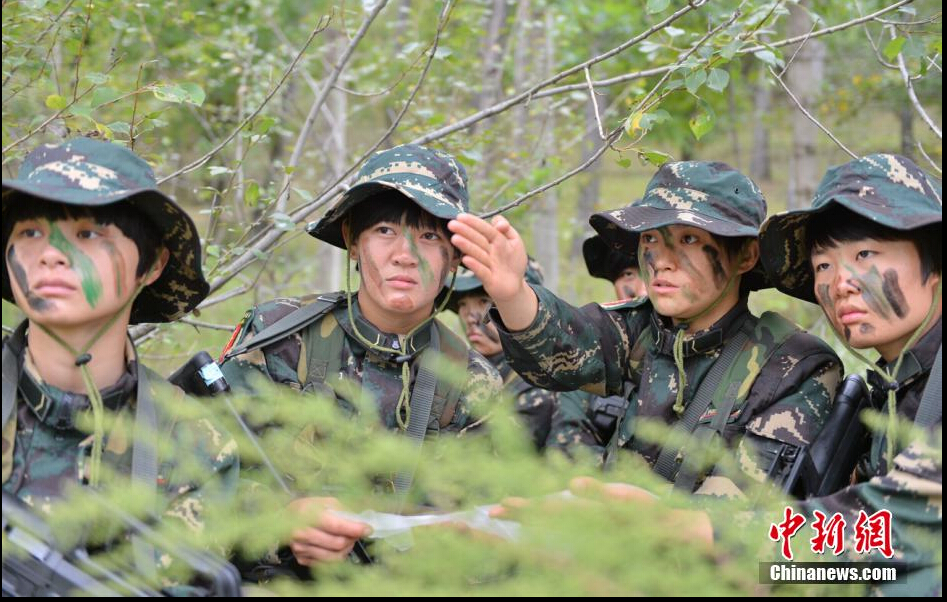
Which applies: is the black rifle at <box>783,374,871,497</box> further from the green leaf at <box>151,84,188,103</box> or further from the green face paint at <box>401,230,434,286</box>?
the green leaf at <box>151,84,188,103</box>

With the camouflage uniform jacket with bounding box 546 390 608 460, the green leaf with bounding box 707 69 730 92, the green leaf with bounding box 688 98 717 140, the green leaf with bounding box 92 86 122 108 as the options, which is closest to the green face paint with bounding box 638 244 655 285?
the green leaf with bounding box 688 98 717 140

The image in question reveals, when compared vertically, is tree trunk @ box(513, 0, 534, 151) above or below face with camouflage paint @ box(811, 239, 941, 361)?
above

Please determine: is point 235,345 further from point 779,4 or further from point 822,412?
point 779,4

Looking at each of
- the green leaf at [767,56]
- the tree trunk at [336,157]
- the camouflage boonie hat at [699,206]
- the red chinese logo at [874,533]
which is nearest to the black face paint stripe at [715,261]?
the camouflage boonie hat at [699,206]

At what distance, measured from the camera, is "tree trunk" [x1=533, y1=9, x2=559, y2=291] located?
8416 mm

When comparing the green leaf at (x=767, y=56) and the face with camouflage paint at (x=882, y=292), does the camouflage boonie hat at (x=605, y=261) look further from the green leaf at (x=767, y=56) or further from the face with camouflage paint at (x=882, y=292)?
the face with camouflage paint at (x=882, y=292)

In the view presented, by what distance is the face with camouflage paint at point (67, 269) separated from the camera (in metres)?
2.81

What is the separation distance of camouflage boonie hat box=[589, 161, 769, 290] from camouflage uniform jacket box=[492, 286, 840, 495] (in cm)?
37

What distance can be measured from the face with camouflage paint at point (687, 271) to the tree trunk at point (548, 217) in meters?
3.96

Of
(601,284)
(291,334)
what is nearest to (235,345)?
(291,334)

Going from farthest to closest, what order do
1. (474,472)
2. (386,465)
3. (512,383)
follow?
(512,383) < (386,465) < (474,472)

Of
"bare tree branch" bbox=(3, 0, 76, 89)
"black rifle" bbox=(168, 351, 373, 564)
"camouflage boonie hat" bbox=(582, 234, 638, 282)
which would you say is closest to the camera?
"black rifle" bbox=(168, 351, 373, 564)

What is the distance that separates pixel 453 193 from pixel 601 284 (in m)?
8.79

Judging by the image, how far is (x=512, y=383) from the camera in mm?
5938
